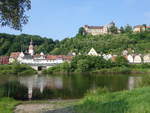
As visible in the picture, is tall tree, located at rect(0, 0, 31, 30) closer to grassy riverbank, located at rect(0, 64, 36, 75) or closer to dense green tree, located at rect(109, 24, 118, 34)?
grassy riverbank, located at rect(0, 64, 36, 75)

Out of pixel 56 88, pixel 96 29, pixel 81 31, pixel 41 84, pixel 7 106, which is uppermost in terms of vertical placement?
pixel 96 29

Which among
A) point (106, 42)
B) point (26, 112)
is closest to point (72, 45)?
point (106, 42)

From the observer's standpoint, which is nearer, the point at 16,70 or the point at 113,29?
the point at 16,70

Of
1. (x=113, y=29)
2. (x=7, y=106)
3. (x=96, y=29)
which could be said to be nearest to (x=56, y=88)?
(x=7, y=106)

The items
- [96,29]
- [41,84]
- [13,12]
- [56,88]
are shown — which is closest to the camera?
[13,12]

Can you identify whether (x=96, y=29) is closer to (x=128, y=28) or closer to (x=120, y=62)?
(x=128, y=28)

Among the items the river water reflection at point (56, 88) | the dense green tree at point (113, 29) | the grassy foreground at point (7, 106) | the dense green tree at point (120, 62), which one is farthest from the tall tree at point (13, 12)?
the dense green tree at point (113, 29)

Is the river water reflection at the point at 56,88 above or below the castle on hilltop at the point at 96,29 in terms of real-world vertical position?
below

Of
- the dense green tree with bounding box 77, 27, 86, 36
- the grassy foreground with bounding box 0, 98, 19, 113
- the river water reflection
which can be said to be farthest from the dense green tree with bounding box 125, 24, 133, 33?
the grassy foreground with bounding box 0, 98, 19, 113

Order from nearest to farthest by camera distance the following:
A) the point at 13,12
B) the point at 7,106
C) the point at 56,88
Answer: the point at 13,12, the point at 7,106, the point at 56,88

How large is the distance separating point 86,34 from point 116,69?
3134 inches

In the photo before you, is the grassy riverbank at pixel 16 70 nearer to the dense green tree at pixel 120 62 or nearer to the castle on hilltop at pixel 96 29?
the dense green tree at pixel 120 62

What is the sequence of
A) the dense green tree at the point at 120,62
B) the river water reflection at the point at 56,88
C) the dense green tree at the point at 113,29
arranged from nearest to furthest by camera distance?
the river water reflection at the point at 56,88 → the dense green tree at the point at 120,62 → the dense green tree at the point at 113,29

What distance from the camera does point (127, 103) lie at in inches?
581
